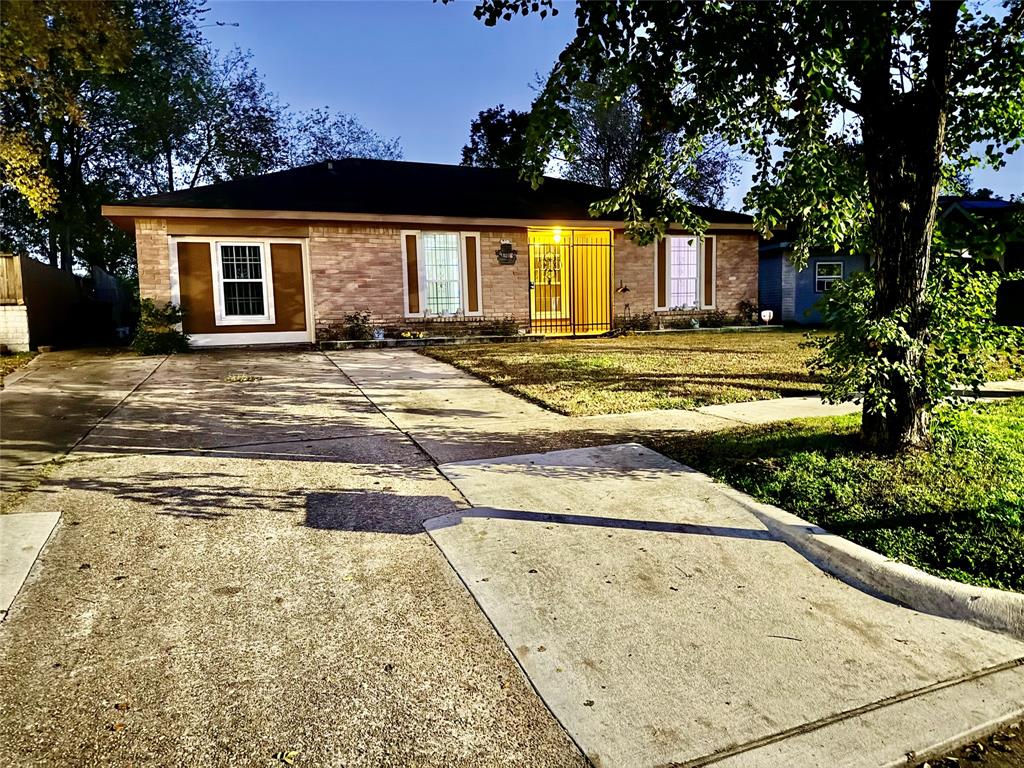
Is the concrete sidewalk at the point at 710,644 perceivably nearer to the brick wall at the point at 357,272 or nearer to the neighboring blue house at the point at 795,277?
the brick wall at the point at 357,272

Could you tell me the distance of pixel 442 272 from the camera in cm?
1572

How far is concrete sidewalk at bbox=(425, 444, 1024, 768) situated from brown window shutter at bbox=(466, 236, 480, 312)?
1226cm

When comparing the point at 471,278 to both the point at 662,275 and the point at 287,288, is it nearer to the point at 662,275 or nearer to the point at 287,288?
the point at 287,288

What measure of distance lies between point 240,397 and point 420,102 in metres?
Result: 27.0

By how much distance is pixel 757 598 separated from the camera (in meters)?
2.89

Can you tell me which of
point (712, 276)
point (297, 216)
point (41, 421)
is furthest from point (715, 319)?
point (41, 421)

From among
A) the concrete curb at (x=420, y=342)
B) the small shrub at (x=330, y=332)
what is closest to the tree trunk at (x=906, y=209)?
the concrete curb at (x=420, y=342)

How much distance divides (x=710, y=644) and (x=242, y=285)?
14172mm

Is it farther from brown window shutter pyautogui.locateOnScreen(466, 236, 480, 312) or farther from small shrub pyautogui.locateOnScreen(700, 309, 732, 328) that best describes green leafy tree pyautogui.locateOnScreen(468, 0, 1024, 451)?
small shrub pyautogui.locateOnScreen(700, 309, 732, 328)

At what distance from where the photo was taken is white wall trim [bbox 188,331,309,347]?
46.5 ft

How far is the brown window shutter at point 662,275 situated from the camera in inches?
698

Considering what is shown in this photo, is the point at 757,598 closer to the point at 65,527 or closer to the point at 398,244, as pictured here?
the point at 65,527

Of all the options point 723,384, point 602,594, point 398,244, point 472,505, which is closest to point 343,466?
point 472,505

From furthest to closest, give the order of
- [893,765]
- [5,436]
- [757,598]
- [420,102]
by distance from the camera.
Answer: [420,102], [5,436], [757,598], [893,765]
